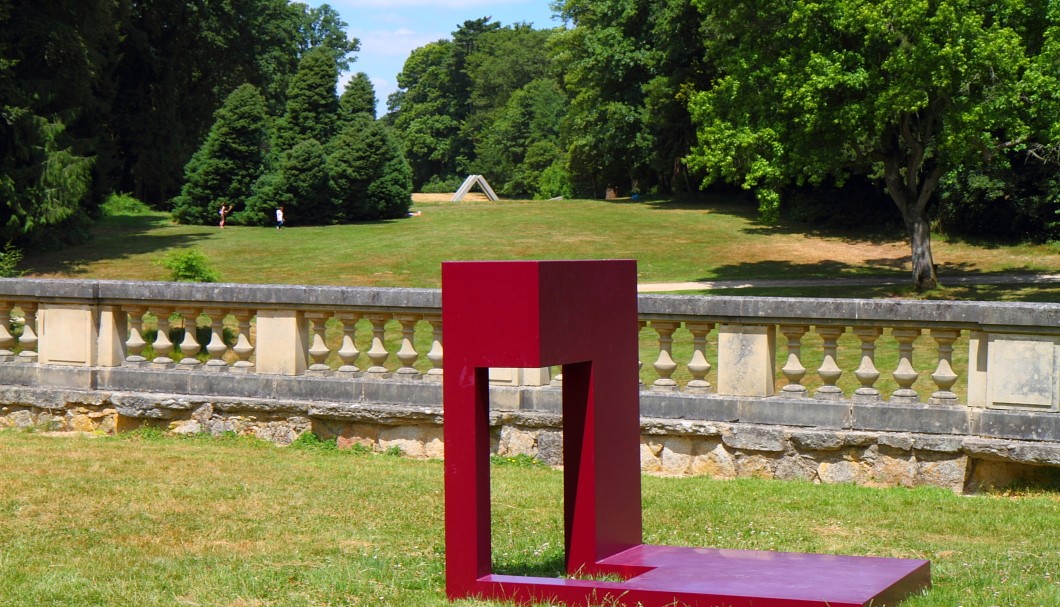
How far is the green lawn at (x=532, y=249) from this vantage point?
31094 millimetres

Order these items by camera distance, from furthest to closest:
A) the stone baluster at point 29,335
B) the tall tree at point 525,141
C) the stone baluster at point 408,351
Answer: the tall tree at point 525,141 → the stone baluster at point 29,335 → the stone baluster at point 408,351

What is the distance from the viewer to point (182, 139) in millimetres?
49219

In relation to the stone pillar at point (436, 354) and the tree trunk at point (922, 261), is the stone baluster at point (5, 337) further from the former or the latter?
the tree trunk at point (922, 261)

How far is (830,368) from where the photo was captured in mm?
7582

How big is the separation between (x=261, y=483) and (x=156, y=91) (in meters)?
43.2

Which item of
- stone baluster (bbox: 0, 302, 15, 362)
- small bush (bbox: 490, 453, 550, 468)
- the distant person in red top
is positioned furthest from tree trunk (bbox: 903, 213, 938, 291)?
the distant person in red top

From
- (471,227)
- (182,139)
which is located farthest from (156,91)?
(471,227)

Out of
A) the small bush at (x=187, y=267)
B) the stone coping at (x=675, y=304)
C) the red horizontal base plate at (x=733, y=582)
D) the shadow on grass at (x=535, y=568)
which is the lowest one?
the shadow on grass at (x=535, y=568)

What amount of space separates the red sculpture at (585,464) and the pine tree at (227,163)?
126ft

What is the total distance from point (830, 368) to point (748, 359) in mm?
545

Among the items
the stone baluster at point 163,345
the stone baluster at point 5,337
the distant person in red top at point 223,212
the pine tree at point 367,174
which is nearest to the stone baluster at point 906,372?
the stone baluster at point 163,345

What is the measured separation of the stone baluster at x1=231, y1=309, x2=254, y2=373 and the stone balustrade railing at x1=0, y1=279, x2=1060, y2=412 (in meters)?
0.01

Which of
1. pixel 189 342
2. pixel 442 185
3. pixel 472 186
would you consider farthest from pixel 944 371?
pixel 442 185

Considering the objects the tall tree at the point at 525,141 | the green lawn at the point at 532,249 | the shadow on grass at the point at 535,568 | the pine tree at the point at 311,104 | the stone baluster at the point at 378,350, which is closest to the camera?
the shadow on grass at the point at 535,568
